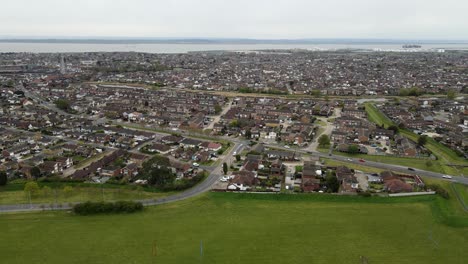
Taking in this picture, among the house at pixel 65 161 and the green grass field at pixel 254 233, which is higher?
the house at pixel 65 161

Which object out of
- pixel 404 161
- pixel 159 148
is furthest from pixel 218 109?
pixel 404 161

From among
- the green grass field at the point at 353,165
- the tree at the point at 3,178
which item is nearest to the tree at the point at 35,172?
the tree at the point at 3,178

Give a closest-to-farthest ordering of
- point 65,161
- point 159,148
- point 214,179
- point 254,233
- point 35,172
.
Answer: point 254,233 → point 35,172 → point 214,179 → point 65,161 → point 159,148

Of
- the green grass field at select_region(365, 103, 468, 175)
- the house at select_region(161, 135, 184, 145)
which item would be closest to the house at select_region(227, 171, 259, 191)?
the house at select_region(161, 135, 184, 145)

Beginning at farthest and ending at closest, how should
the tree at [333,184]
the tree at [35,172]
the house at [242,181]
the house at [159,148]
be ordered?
the house at [159,148] < the tree at [35,172] < the house at [242,181] < the tree at [333,184]

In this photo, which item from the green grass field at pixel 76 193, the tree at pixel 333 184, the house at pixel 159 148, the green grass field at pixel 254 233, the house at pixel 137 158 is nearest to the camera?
the green grass field at pixel 254 233

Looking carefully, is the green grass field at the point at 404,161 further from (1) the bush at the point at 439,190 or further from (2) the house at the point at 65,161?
(2) the house at the point at 65,161

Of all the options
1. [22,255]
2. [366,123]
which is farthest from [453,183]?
[22,255]

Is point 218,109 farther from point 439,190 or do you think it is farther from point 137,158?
point 439,190
